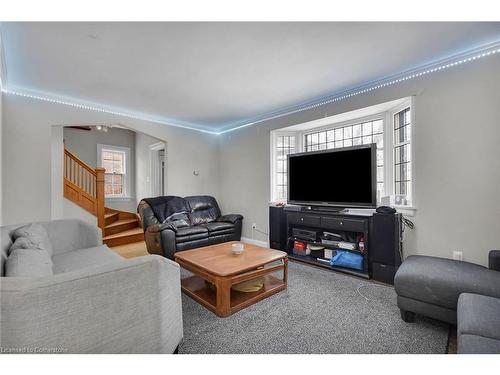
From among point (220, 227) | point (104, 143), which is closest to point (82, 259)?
point (220, 227)

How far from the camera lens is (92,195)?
5.06 metres

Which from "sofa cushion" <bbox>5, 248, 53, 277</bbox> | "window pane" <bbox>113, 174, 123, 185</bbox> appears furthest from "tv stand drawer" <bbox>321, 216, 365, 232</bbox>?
"window pane" <bbox>113, 174, 123, 185</bbox>

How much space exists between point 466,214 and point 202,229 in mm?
3446

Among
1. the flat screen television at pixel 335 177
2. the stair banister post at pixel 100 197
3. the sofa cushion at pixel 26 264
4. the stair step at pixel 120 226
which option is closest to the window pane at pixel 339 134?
the flat screen television at pixel 335 177

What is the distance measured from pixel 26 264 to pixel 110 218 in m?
4.59

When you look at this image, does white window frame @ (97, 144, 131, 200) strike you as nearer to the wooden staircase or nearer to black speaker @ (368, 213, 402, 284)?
the wooden staircase

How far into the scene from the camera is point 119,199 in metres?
6.43

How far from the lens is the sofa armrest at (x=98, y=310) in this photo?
3.35ft

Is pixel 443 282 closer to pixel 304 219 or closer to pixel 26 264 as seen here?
pixel 304 219

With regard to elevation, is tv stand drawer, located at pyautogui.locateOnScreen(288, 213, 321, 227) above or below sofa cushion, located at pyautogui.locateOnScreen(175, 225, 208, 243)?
above

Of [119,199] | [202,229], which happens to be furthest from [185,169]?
[119,199]

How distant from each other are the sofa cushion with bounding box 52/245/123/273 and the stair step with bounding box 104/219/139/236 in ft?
8.99

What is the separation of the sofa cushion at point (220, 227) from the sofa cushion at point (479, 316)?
3300mm

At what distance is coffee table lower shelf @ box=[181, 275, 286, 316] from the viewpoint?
2.21 metres
